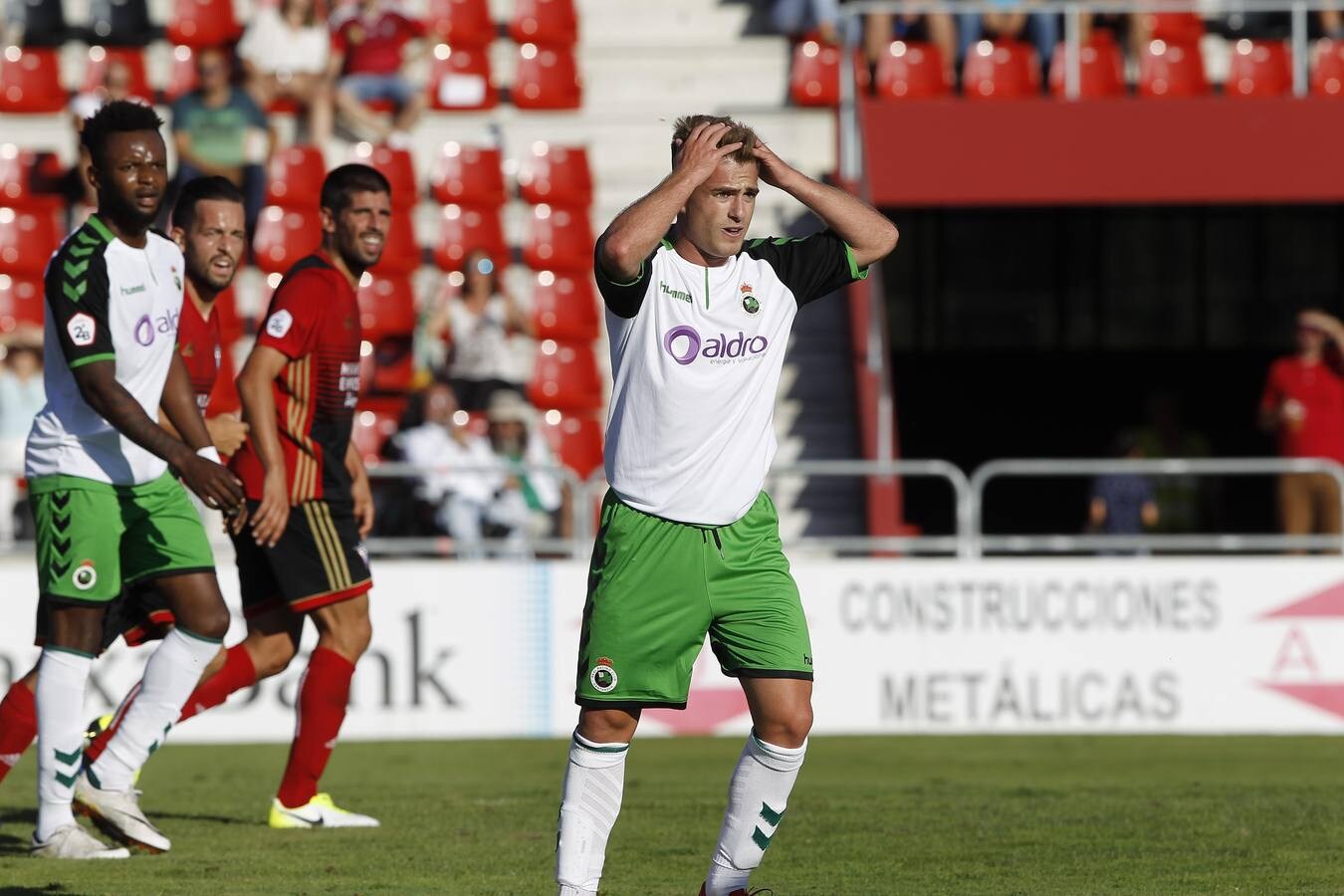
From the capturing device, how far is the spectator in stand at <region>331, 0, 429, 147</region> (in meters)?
17.0

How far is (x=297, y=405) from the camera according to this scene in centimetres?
797

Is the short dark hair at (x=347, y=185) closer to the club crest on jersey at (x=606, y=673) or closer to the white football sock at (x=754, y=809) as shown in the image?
the club crest on jersey at (x=606, y=673)

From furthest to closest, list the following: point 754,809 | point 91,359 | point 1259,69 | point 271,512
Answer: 1. point 1259,69
2. point 271,512
3. point 91,359
4. point 754,809

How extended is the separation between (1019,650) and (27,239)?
28.4 ft

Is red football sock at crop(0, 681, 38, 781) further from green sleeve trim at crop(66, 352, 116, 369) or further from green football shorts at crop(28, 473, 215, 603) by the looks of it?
green sleeve trim at crop(66, 352, 116, 369)

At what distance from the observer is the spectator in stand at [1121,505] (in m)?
13.7

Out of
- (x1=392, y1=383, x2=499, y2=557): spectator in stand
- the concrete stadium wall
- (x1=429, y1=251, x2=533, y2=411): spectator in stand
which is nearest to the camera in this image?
the concrete stadium wall

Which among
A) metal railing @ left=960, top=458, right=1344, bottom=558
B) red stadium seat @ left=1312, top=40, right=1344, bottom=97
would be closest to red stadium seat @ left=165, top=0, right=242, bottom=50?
metal railing @ left=960, top=458, right=1344, bottom=558

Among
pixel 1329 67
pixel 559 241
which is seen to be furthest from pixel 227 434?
pixel 1329 67

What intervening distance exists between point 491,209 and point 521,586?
5263 mm

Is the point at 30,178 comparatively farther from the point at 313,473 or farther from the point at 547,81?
the point at 313,473

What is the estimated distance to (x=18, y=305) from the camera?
16203 mm

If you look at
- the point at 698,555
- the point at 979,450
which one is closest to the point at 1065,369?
the point at 979,450

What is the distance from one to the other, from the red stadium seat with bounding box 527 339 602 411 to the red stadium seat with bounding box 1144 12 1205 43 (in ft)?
18.2
